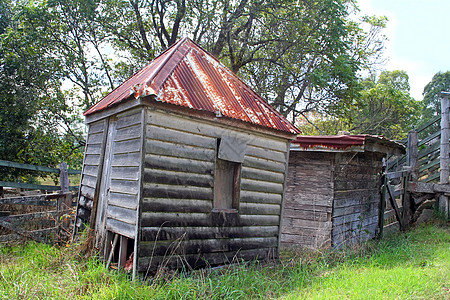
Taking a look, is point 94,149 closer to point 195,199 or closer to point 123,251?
point 123,251

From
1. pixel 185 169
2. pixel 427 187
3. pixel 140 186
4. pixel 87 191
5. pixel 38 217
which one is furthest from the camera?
pixel 427 187

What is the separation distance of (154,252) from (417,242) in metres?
6.67

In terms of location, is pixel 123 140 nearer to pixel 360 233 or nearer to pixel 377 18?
pixel 360 233

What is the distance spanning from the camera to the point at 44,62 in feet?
41.9

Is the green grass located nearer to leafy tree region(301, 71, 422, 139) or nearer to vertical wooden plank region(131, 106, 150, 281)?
vertical wooden plank region(131, 106, 150, 281)

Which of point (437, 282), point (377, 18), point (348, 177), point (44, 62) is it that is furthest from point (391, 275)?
point (377, 18)

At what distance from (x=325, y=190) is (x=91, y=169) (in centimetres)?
522

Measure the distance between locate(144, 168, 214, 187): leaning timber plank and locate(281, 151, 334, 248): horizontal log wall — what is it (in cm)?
348

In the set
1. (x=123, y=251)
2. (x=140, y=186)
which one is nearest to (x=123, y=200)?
(x=140, y=186)

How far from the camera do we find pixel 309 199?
7984 mm

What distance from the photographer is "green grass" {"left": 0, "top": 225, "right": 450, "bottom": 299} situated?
159 inches

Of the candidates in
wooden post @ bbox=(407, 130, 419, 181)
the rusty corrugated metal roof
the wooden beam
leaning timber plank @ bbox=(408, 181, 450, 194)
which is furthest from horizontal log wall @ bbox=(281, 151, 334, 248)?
wooden post @ bbox=(407, 130, 419, 181)

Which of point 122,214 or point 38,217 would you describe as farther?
point 38,217

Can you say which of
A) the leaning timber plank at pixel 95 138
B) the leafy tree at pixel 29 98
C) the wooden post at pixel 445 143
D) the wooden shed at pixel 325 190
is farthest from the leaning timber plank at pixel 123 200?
the wooden post at pixel 445 143
